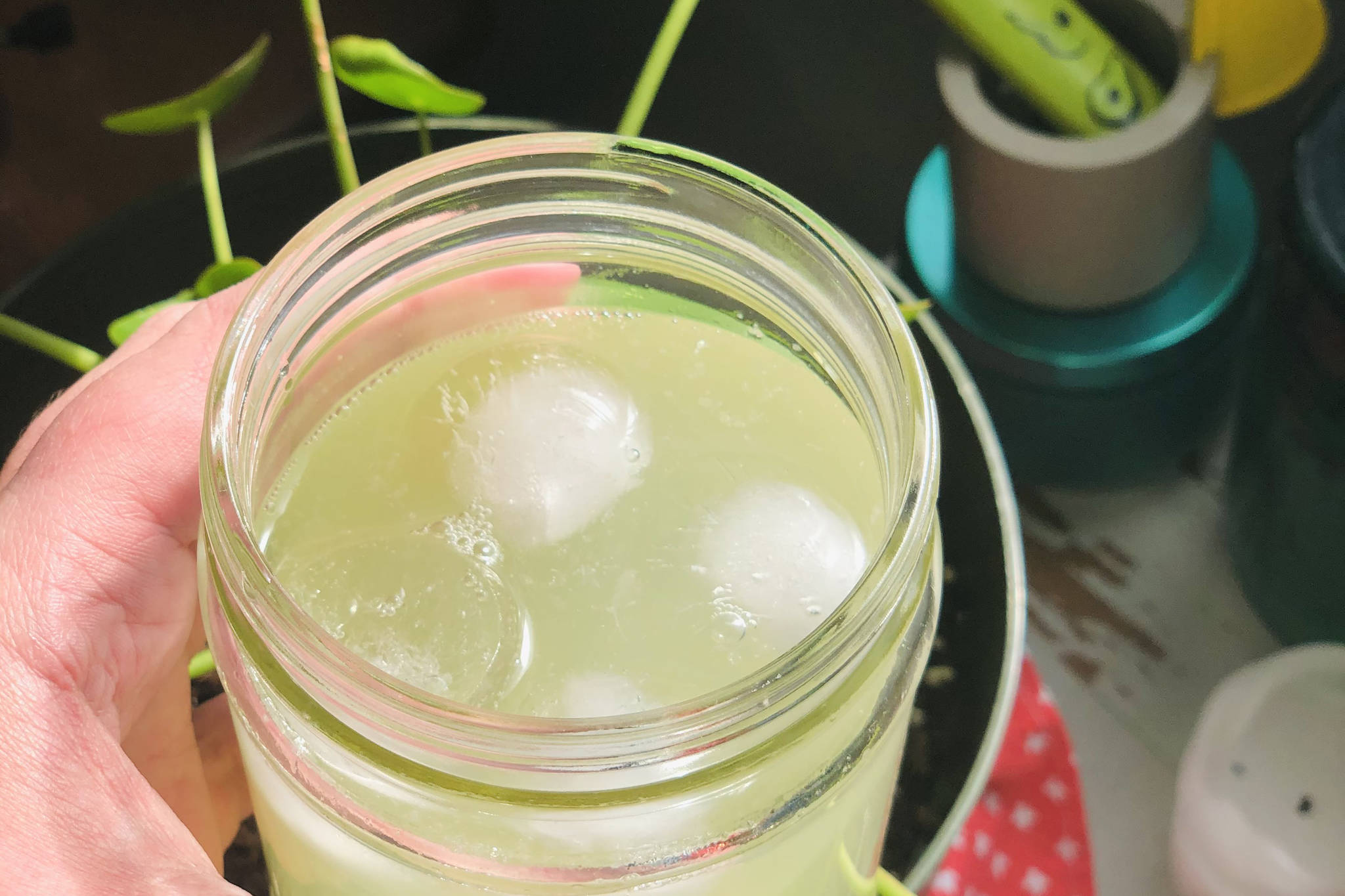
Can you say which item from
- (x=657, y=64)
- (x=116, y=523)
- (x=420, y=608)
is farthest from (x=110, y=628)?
(x=657, y=64)

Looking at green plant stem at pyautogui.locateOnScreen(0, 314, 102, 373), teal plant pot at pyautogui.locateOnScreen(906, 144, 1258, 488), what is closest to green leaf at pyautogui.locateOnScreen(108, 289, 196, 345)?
green plant stem at pyautogui.locateOnScreen(0, 314, 102, 373)

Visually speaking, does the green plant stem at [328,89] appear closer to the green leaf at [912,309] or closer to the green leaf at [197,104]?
the green leaf at [197,104]

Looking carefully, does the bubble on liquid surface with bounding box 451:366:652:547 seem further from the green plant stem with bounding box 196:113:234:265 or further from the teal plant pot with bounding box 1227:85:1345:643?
the teal plant pot with bounding box 1227:85:1345:643

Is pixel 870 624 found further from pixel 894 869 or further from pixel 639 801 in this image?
pixel 894 869

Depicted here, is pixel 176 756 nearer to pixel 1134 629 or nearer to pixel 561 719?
pixel 561 719

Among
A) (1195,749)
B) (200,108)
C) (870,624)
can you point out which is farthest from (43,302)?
(1195,749)

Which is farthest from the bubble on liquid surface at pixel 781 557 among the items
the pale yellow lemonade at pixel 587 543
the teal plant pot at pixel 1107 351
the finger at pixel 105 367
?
the teal plant pot at pixel 1107 351
